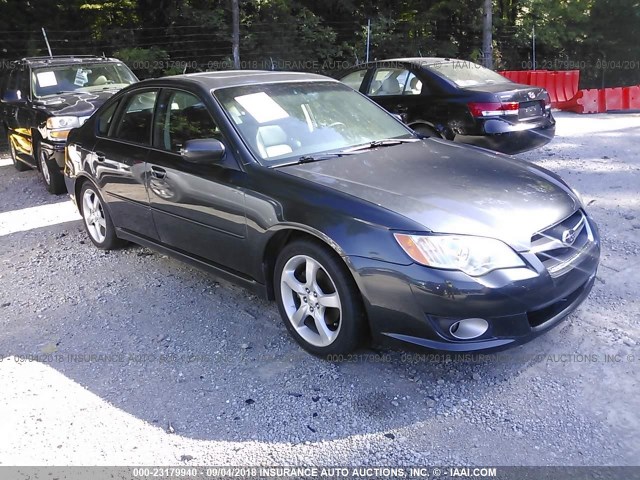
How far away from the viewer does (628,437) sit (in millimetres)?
2723

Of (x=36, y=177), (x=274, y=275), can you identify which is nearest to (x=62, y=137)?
(x=36, y=177)

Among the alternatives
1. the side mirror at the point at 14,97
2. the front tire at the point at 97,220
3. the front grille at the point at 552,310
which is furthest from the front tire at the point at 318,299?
the side mirror at the point at 14,97

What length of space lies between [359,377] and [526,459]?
101 cm

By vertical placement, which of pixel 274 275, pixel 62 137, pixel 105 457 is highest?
pixel 62 137

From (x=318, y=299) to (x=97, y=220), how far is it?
3060mm

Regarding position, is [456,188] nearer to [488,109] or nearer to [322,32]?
[488,109]

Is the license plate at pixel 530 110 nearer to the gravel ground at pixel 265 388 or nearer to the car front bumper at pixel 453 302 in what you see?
the gravel ground at pixel 265 388

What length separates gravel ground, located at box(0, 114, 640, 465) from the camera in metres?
2.78

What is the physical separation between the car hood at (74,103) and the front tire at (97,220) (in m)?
2.33

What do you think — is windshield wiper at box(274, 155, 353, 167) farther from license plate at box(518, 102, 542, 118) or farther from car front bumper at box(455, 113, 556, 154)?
license plate at box(518, 102, 542, 118)

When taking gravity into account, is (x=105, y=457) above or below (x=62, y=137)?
below

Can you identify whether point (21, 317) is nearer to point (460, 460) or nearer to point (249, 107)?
point (249, 107)

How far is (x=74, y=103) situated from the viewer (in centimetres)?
773

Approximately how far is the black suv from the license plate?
5472 mm
